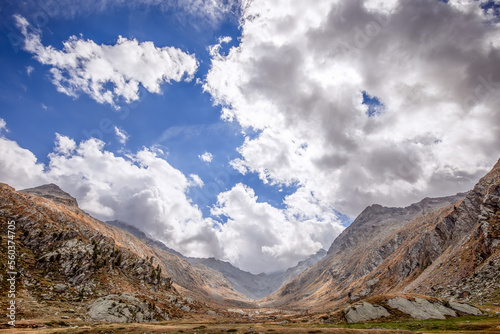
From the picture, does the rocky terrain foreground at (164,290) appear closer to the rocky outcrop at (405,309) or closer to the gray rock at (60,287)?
the rocky outcrop at (405,309)

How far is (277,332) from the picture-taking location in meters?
43.9

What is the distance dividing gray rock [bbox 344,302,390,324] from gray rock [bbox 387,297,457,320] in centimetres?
371

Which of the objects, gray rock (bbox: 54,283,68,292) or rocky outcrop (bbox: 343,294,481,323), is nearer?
rocky outcrop (bbox: 343,294,481,323)

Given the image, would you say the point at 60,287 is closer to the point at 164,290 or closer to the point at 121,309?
the point at 121,309

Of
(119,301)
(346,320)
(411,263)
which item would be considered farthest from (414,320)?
(411,263)

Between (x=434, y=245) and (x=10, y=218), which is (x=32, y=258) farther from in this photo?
(x=434, y=245)

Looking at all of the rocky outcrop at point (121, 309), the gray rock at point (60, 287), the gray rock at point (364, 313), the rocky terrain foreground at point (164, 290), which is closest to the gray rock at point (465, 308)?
the rocky terrain foreground at point (164, 290)

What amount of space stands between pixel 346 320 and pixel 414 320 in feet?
50.6

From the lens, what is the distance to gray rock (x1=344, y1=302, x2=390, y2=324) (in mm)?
59531

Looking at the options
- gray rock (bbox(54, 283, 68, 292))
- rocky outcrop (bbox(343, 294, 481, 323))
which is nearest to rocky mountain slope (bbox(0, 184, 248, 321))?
gray rock (bbox(54, 283, 68, 292))

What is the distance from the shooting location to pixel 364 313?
200 feet

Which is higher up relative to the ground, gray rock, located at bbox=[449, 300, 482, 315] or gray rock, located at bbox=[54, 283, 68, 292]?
gray rock, located at bbox=[54, 283, 68, 292]

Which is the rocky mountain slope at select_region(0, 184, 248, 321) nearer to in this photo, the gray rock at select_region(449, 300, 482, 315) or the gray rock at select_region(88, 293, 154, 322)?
the gray rock at select_region(88, 293, 154, 322)

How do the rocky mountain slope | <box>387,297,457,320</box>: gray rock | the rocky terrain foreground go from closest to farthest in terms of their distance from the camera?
the rocky terrain foreground
<box>387,297,457,320</box>: gray rock
the rocky mountain slope
